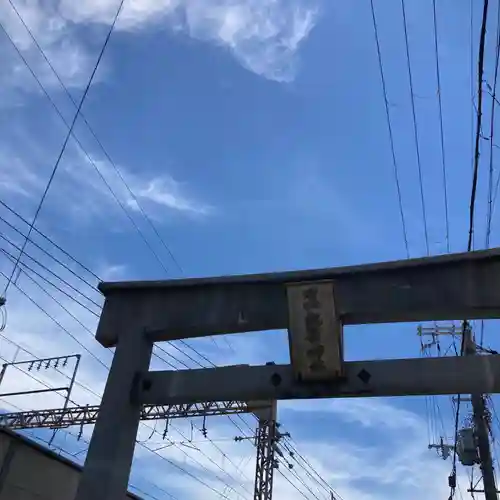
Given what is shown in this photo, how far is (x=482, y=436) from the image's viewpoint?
12.0m

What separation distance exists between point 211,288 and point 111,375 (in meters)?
1.28

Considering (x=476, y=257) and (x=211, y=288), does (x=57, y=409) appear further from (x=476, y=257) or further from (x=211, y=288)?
(x=476, y=257)

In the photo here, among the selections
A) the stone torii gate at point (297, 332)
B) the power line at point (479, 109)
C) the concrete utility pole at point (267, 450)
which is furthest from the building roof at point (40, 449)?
the concrete utility pole at point (267, 450)

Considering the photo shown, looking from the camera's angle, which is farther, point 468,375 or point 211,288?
point 211,288

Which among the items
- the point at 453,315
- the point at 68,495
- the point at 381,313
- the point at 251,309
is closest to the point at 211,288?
the point at 251,309

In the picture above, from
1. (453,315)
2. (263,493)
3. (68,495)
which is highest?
(263,493)

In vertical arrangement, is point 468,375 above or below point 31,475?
above

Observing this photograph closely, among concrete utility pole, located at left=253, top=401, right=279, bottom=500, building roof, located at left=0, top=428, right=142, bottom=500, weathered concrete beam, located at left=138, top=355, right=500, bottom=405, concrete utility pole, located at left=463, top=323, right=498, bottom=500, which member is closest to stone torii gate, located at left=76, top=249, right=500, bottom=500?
weathered concrete beam, located at left=138, top=355, right=500, bottom=405

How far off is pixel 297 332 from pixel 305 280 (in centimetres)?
50

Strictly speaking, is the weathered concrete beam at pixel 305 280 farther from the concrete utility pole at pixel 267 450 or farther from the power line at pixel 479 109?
the concrete utility pole at pixel 267 450

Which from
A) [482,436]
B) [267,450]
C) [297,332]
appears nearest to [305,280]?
[297,332]

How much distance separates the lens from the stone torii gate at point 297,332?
4.39 meters

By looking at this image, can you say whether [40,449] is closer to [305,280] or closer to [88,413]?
[305,280]

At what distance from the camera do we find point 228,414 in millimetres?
19391
